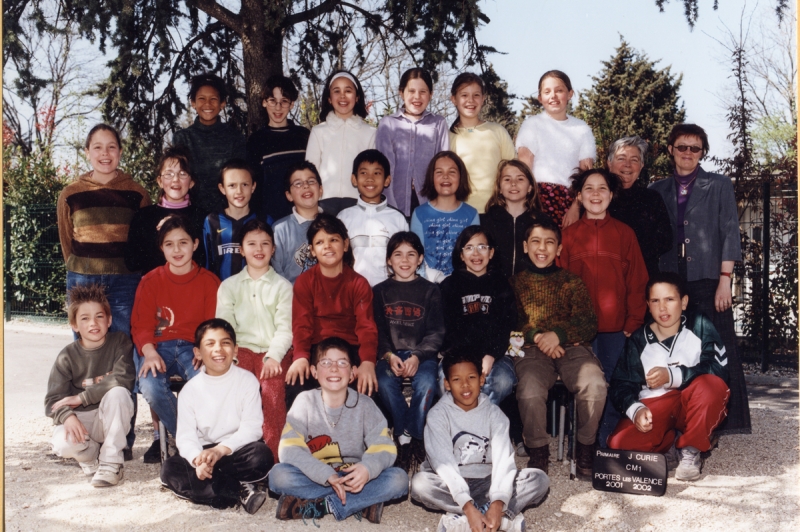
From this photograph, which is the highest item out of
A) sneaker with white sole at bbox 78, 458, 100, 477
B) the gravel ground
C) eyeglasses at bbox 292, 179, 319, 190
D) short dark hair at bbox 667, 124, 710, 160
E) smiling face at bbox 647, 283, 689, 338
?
short dark hair at bbox 667, 124, 710, 160

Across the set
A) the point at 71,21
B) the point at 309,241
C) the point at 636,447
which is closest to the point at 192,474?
the point at 309,241

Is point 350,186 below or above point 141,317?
above

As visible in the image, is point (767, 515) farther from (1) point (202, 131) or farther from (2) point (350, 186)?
(1) point (202, 131)

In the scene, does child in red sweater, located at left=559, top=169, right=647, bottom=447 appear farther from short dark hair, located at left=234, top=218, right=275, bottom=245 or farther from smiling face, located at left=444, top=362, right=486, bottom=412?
short dark hair, located at left=234, top=218, right=275, bottom=245

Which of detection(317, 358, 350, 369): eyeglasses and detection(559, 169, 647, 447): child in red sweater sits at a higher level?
detection(559, 169, 647, 447): child in red sweater

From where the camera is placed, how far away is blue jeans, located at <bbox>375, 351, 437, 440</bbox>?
4.05m

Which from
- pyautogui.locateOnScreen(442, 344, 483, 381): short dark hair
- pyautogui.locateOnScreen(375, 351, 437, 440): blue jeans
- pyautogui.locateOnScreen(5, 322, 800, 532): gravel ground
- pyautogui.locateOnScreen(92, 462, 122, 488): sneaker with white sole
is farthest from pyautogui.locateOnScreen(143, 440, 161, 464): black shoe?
pyautogui.locateOnScreen(442, 344, 483, 381): short dark hair

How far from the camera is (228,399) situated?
3.91 m

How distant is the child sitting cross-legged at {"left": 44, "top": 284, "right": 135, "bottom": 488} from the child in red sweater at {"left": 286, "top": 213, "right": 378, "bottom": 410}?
102 cm

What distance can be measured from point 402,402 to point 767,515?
1975 millimetres

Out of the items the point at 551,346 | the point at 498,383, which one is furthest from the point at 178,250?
the point at 551,346

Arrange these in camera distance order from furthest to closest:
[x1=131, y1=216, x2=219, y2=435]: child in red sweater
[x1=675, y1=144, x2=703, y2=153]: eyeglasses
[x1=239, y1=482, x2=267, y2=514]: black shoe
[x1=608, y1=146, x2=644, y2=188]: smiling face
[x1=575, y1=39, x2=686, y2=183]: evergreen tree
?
[x1=575, y1=39, x2=686, y2=183]: evergreen tree → [x1=608, y1=146, x2=644, y2=188]: smiling face → [x1=675, y1=144, x2=703, y2=153]: eyeglasses → [x1=131, y1=216, x2=219, y2=435]: child in red sweater → [x1=239, y1=482, x2=267, y2=514]: black shoe

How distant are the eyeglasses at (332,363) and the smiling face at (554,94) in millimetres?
2515

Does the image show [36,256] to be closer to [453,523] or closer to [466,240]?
[466,240]
